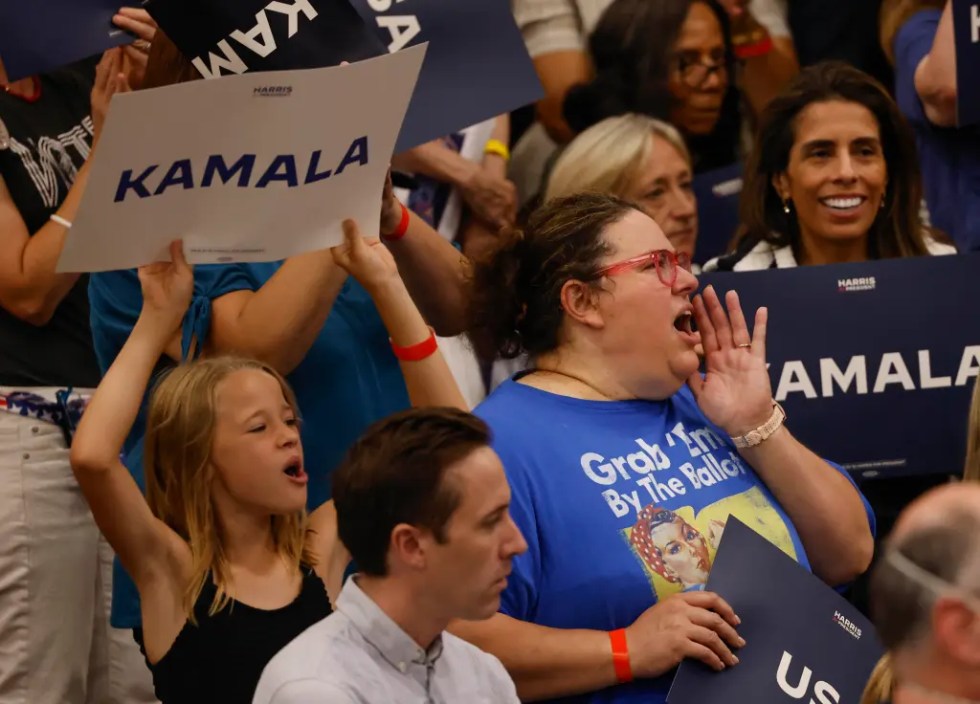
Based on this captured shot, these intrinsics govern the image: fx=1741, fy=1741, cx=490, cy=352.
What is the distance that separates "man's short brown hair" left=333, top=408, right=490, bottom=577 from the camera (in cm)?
260

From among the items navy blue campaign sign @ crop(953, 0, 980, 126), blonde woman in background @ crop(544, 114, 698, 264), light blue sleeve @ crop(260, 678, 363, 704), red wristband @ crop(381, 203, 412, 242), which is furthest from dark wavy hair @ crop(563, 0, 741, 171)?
light blue sleeve @ crop(260, 678, 363, 704)

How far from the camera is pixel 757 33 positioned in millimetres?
5473

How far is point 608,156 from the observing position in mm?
4734

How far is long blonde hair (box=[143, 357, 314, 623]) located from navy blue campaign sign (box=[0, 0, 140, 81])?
0.65 metres

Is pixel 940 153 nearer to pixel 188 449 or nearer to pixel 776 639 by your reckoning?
pixel 776 639

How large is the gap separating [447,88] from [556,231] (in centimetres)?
47

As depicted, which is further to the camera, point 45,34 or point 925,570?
point 45,34

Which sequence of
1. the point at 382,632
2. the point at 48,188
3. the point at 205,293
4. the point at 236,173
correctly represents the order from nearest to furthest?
1. the point at 382,632
2. the point at 236,173
3. the point at 205,293
4. the point at 48,188

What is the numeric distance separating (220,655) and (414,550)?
0.81 meters

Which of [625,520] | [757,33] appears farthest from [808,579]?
[757,33]

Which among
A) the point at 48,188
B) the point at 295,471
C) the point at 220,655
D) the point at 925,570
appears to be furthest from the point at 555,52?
the point at 925,570

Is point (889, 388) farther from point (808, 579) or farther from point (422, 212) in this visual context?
point (422, 212)

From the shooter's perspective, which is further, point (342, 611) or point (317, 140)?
point (317, 140)

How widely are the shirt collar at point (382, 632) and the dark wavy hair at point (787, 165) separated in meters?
Answer: 2.28
